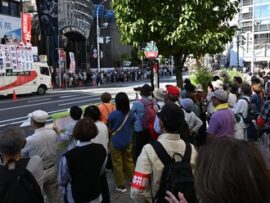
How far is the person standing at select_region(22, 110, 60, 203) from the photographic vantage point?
517cm

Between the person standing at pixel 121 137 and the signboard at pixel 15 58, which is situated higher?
the signboard at pixel 15 58

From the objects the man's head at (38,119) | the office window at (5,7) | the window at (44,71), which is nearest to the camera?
the man's head at (38,119)

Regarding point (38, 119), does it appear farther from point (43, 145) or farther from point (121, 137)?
point (121, 137)

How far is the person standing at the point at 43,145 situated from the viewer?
17.0ft

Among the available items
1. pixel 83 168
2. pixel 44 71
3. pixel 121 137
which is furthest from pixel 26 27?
pixel 83 168

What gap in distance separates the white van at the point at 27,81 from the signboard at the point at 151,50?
2214 centimetres

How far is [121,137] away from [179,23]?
4028 millimetres

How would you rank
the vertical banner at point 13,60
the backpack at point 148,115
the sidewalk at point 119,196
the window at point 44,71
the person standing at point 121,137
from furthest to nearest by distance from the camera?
the window at point 44,71, the vertical banner at point 13,60, the backpack at point 148,115, the person standing at point 121,137, the sidewalk at point 119,196

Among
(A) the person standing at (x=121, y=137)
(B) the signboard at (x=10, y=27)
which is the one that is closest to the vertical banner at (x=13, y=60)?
(B) the signboard at (x=10, y=27)

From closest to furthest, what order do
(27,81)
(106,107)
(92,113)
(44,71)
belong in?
(92,113)
(106,107)
(27,81)
(44,71)

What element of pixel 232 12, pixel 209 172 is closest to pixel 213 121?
pixel 209 172

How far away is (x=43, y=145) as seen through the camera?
17.2 ft

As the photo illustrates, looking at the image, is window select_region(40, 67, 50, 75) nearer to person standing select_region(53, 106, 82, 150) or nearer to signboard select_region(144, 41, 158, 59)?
signboard select_region(144, 41, 158, 59)

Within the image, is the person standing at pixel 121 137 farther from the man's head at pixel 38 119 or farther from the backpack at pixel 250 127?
the backpack at pixel 250 127
